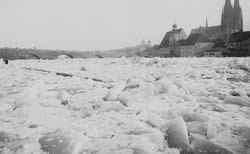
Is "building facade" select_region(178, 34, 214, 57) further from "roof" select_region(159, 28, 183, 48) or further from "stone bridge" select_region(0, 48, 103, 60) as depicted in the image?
"stone bridge" select_region(0, 48, 103, 60)

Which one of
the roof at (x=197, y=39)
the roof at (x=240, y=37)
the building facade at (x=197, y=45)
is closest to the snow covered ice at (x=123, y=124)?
the building facade at (x=197, y=45)

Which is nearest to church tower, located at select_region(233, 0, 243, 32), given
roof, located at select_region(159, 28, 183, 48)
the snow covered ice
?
roof, located at select_region(159, 28, 183, 48)

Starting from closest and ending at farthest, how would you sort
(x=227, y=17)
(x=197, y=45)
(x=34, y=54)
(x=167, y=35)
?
(x=34, y=54) < (x=197, y=45) < (x=227, y=17) < (x=167, y=35)

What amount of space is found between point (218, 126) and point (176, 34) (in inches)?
2692

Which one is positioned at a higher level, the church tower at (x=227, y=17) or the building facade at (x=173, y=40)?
the church tower at (x=227, y=17)

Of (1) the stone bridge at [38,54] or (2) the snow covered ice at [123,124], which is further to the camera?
(1) the stone bridge at [38,54]

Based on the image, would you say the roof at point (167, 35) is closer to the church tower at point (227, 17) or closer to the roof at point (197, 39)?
the roof at point (197, 39)

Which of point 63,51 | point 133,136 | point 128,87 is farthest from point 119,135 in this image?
point 63,51

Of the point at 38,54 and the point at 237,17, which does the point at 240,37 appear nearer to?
the point at 237,17

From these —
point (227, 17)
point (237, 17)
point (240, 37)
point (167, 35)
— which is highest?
point (227, 17)

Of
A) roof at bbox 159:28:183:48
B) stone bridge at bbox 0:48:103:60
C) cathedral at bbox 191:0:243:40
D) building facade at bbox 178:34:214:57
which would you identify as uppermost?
cathedral at bbox 191:0:243:40

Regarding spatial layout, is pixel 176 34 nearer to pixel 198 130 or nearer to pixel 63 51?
pixel 63 51

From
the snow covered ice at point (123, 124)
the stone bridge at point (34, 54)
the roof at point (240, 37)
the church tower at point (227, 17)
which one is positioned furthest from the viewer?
the church tower at point (227, 17)

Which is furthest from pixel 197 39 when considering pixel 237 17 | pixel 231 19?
pixel 237 17
